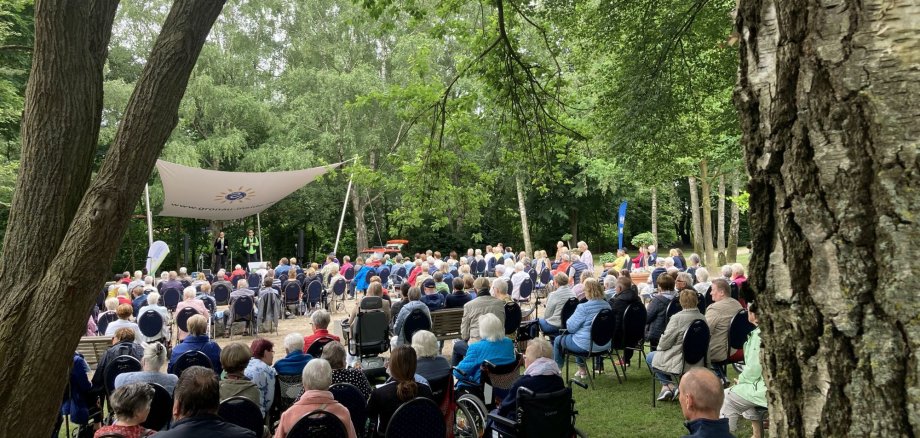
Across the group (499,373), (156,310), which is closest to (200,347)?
(499,373)

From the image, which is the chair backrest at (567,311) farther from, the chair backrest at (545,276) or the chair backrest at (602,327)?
the chair backrest at (545,276)

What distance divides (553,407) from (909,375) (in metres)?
3.00

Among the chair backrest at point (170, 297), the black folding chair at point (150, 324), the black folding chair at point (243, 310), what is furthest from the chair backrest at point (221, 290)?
the black folding chair at point (150, 324)

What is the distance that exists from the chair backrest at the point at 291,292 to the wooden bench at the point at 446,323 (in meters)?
4.73

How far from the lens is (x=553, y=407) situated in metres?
3.81

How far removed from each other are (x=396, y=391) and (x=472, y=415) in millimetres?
1119

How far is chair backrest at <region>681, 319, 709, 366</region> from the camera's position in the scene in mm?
5512

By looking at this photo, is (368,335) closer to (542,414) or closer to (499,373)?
(499,373)

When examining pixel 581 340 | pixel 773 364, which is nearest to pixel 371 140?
pixel 581 340

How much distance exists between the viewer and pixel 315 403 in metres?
3.49

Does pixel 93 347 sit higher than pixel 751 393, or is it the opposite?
pixel 93 347

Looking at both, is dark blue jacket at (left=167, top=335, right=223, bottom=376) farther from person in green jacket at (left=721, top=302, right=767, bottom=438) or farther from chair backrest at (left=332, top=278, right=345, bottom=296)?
chair backrest at (left=332, top=278, right=345, bottom=296)

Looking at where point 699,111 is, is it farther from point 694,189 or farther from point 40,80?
point 694,189

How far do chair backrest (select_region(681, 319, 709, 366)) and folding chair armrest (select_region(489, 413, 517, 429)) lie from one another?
2263 mm
